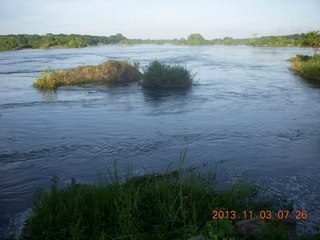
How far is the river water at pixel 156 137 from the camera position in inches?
244

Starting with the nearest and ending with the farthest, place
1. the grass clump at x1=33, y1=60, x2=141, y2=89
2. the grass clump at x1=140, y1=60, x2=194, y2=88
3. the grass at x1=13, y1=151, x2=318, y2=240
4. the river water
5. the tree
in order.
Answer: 1. the grass at x1=13, y1=151, x2=318, y2=240
2. the river water
3. the grass clump at x1=140, y1=60, x2=194, y2=88
4. the grass clump at x1=33, y1=60, x2=141, y2=89
5. the tree

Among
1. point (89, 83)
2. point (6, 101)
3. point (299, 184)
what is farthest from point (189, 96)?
point (299, 184)

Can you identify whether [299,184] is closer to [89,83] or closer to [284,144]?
[284,144]

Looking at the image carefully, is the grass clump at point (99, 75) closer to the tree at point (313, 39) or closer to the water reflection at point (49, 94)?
the water reflection at point (49, 94)

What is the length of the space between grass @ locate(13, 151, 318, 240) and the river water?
36.3 inches

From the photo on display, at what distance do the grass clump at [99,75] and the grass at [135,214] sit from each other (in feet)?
51.6

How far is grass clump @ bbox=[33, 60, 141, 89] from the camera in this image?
63.2 ft

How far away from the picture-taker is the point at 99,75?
20281 millimetres

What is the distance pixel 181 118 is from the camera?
11469 mm

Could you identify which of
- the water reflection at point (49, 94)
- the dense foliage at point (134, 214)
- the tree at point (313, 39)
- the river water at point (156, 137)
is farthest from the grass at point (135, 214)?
the tree at point (313, 39)

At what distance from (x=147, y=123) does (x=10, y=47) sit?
6552cm
